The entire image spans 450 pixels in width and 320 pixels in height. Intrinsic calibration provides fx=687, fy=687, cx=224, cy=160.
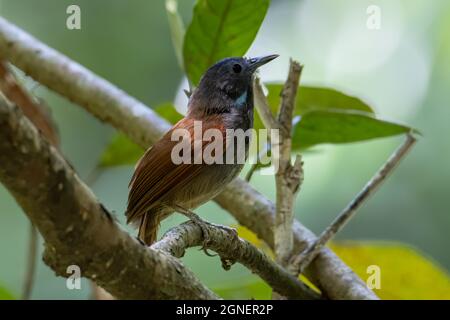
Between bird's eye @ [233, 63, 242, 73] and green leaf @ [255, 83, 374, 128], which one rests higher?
Answer: bird's eye @ [233, 63, 242, 73]

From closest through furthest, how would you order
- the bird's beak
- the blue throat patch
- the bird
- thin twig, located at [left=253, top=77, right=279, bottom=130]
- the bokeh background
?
the bird, thin twig, located at [left=253, top=77, right=279, bottom=130], the blue throat patch, the bird's beak, the bokeh background

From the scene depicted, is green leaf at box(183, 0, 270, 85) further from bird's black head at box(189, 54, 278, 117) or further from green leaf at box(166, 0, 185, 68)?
green leaf at box(166, 0, 185, 68)

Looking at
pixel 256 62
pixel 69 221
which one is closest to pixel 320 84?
pixel 256 62

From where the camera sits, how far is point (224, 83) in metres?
3.48

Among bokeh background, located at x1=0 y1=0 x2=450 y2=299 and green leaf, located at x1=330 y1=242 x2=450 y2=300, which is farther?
bokeh background, located at x1=0 y1=0 x2=450 y2=299

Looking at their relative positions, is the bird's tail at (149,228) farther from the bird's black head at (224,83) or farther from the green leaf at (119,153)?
the green leaf at (119,153)

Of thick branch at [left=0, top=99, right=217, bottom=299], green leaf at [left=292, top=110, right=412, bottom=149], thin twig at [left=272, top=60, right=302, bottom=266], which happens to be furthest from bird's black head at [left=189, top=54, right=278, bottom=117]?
thick branch at [left=0, top=99, right=217, bottom=299]

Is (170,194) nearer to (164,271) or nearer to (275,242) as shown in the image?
(275,242)

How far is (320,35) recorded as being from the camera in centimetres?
721

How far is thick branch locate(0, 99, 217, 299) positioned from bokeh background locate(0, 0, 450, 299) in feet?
13.8

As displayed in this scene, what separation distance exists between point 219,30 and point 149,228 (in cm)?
101

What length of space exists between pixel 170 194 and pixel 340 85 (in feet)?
13.2

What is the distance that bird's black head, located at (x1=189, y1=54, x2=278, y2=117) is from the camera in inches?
134
